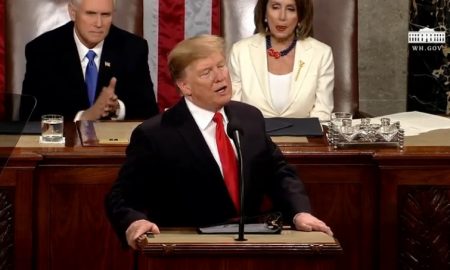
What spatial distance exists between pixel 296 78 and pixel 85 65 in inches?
40.2

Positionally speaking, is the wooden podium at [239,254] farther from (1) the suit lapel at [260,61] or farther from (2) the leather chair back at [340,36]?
(2) the leather chair back at [340,36]

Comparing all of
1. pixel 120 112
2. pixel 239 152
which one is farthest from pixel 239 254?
pixel 120 112

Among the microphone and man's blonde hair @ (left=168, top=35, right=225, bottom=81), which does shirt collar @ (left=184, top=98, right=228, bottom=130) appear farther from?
the microphone

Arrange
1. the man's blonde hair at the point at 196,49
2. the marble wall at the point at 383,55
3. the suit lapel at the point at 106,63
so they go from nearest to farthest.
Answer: the man's blonde hair at the point at 196,49, the suit lapel at the point at 106,63, the marble wall at the point at 383,55

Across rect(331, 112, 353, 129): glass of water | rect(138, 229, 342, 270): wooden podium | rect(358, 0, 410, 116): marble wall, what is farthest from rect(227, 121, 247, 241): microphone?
rect(358, 0, 410, 116): marble wall

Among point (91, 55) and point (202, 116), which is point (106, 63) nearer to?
point (91, 55)

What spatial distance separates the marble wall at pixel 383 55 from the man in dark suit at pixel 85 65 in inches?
58.5

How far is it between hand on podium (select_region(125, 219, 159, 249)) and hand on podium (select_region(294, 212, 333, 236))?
0.47 meters

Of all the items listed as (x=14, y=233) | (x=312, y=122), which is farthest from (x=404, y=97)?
(x=14, y=233)

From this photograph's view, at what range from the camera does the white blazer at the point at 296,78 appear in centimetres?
552

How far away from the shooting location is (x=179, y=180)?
3.75m

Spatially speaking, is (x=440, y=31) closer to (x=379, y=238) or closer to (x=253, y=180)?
(x=379, y=238)

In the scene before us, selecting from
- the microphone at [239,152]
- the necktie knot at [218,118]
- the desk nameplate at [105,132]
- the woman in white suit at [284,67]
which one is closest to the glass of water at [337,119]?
the woman in white suit at [284,67]

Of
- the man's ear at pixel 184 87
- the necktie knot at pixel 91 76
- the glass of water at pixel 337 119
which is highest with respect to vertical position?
the necktie knot at pixel 91 76
